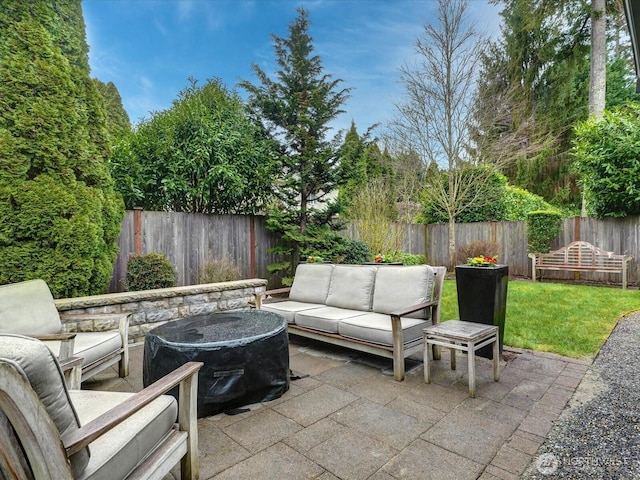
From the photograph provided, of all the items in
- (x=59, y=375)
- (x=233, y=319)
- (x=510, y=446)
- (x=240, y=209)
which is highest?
(x=240, y=209)

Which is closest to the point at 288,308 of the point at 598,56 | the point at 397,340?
the point at 397,340

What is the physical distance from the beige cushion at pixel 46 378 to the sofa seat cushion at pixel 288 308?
289 centimetres

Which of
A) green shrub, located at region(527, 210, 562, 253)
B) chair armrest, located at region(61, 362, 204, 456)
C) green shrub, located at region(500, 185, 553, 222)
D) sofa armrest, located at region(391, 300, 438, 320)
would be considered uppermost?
green shrub, located at region(500, 185, 553, 222)

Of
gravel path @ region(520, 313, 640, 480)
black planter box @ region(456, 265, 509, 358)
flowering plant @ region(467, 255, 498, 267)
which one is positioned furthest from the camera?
A: flowering plant @ region(467, 255, 498, 267)

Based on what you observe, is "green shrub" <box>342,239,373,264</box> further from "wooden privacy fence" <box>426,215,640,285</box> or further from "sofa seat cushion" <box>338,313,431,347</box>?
"wooden privacy fence" <box>426,215,640,285</box>

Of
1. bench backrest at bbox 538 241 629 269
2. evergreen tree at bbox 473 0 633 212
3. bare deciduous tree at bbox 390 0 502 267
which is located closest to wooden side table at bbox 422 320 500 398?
bench backrest at bbox 538 241 629 269

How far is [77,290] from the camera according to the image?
4.10m

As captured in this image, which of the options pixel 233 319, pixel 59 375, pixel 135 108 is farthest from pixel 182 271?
pixel 135 108

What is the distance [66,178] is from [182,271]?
233 cm

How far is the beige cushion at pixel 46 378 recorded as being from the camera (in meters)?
1.01

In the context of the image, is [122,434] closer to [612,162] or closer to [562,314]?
[562,314]

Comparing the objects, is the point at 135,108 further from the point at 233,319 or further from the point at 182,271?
the point at 233,319

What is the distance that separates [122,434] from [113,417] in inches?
8.2

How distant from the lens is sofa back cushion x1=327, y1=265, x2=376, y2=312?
13.2 feet
